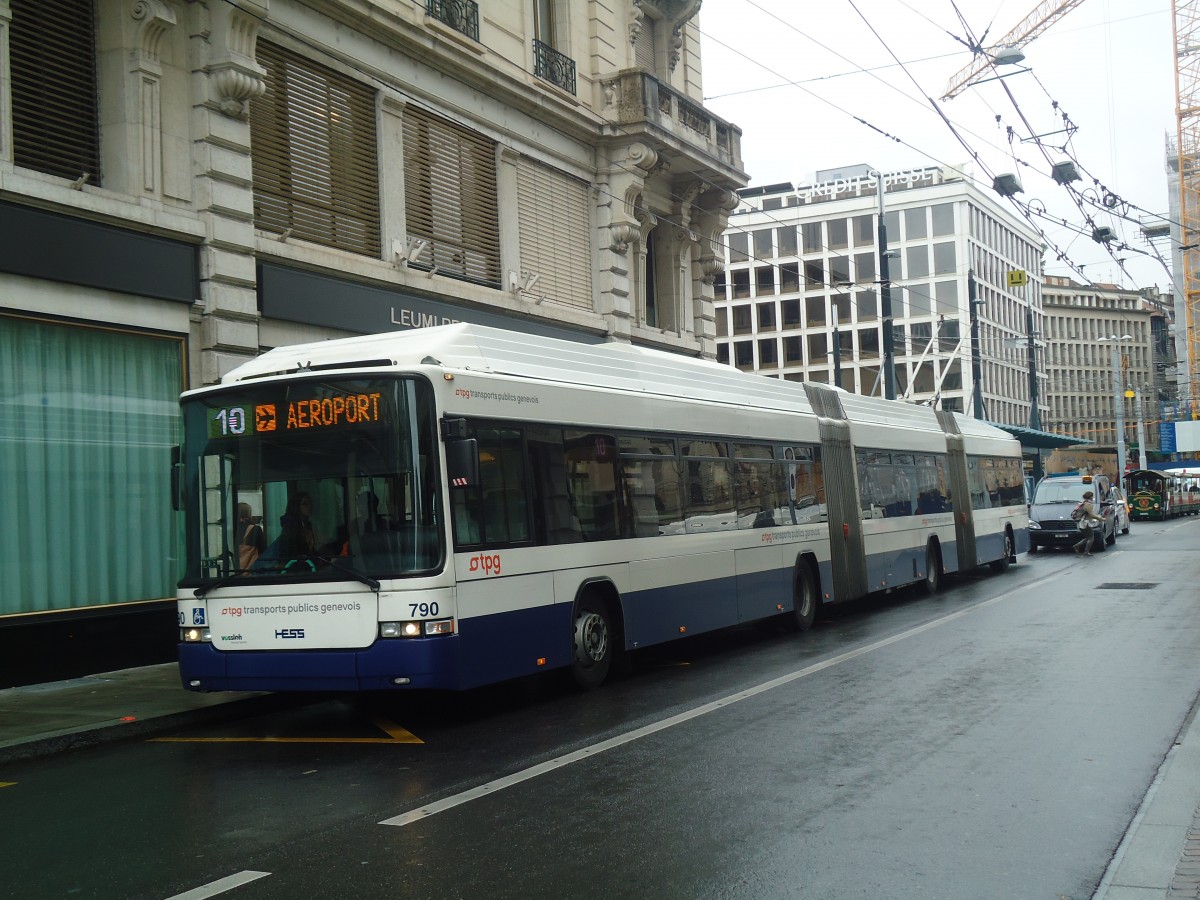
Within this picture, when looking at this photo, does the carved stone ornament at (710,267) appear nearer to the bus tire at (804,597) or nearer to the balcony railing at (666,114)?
the balcony railing at (666,114)

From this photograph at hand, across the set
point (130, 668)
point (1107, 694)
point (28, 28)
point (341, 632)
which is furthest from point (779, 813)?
point (28, 28)

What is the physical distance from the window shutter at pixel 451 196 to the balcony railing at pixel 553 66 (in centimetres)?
216

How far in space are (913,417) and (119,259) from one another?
1344 centimetres

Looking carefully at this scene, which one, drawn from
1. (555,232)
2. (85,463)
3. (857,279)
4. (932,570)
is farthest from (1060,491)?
(857,279)

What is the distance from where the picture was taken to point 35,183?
1283cm

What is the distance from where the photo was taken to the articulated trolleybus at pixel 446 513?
9320 mm

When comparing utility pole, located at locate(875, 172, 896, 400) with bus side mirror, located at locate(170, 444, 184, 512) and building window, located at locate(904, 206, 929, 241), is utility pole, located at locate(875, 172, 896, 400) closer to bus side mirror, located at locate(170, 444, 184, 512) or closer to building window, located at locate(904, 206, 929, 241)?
bus side mirror, located at locate(170, 444, 184, 512)

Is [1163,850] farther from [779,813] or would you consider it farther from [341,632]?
[341,632]

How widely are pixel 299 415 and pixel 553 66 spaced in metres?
14.4

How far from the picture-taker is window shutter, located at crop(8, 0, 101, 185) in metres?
13.4

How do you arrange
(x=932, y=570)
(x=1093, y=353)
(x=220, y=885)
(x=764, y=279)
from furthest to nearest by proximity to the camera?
(x=1093, y=353)
(x=764, y=279)
(x=932, y=570)
(x=220, y=885)

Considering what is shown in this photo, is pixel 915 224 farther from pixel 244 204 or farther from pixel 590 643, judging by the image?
pixel 590 643

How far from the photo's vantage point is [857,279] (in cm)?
9019

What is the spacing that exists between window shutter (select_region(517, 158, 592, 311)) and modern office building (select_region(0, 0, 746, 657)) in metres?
0.05
